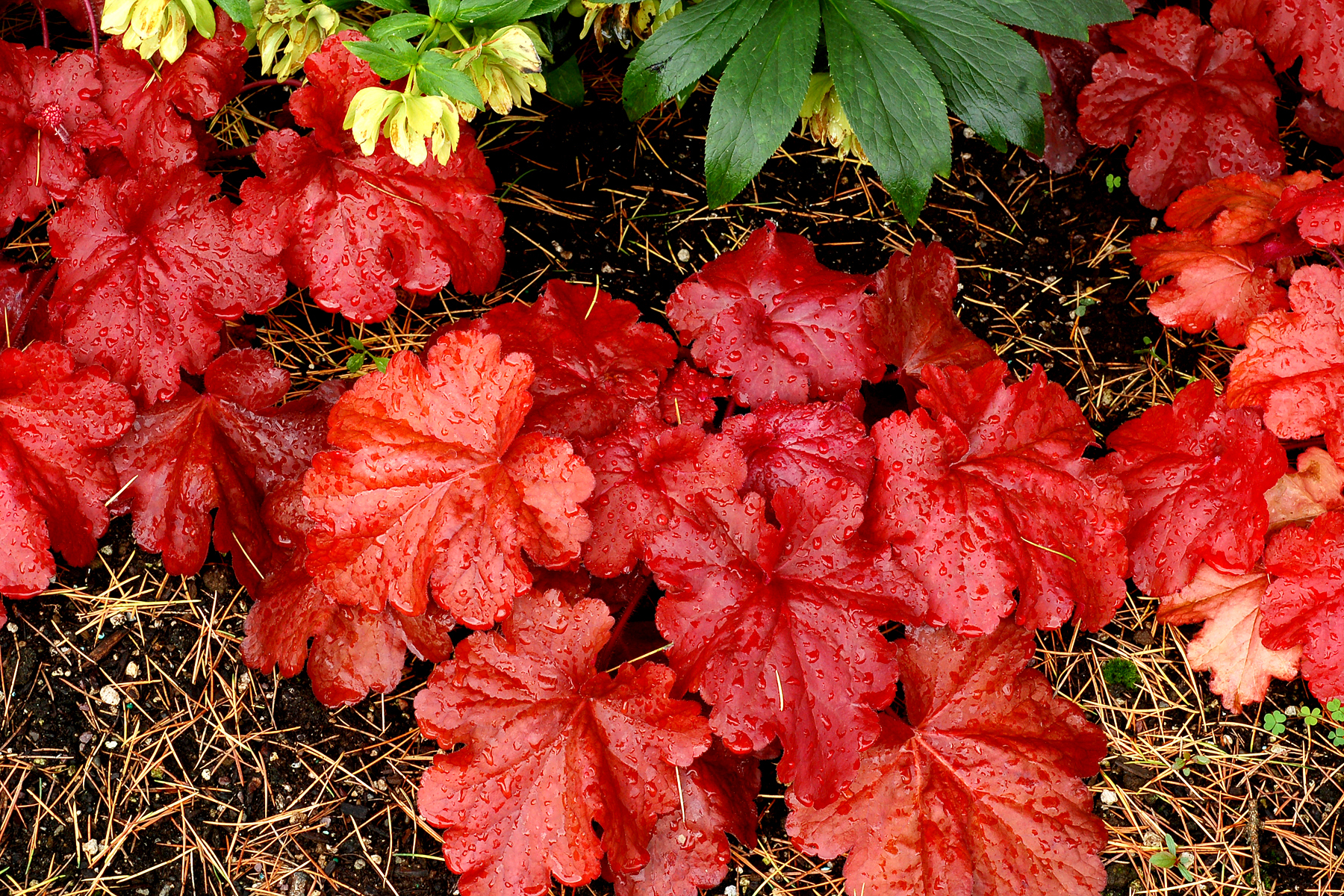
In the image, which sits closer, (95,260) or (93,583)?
(95,260)

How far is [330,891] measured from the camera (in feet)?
5.94

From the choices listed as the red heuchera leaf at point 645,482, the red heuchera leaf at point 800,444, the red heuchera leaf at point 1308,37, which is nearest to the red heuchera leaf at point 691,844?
the red heuchera leaf at point 645,482

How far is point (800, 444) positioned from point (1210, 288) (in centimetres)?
96

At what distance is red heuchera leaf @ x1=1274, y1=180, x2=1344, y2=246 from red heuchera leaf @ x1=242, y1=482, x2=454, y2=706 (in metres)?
1.79

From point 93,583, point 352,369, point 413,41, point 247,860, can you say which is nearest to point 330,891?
point 247,860

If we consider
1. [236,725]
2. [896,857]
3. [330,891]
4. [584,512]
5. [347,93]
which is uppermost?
[347,93]

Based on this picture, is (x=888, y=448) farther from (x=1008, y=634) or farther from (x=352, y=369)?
(x=352, y=369)

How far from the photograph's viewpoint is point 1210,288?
6.44 feet

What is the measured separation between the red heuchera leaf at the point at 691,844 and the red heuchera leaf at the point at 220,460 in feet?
3.01

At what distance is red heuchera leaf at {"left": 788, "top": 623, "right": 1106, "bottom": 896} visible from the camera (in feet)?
5.41

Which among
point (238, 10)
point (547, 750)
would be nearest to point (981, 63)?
point (238, 10)

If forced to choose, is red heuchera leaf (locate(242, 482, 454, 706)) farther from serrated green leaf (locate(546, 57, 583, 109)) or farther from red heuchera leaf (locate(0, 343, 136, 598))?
serrated green leaf (locate(546, 57, 583, 109))

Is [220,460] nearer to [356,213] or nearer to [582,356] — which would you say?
[356,213]

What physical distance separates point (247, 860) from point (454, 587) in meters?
0.74
